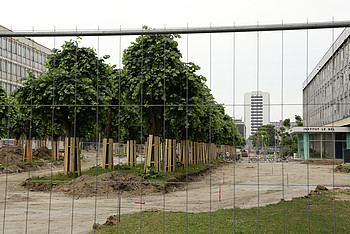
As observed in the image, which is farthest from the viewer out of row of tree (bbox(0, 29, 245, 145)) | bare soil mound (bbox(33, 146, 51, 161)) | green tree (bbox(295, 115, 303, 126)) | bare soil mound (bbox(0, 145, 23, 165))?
bare soil mound (bbox(33, 146, 51, 161))

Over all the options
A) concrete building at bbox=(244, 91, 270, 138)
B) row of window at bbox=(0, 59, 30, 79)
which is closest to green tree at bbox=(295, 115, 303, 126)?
concrete building at bbox=(244, 91, 270, 138)

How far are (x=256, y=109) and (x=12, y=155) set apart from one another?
41.7 meters

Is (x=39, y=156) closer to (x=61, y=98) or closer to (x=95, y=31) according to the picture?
(x=61, y=98)

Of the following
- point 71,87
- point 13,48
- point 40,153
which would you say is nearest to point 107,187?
point 71,87

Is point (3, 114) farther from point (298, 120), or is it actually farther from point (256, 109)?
point (298, 120)

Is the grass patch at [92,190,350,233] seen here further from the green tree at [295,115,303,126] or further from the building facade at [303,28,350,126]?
the building facade at [303,28,350,126]

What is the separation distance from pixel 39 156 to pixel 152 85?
124 ft

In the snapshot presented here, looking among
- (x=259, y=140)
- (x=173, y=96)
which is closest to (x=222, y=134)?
(x=173, y=96)

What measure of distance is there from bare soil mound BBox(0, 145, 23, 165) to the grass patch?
3320cm

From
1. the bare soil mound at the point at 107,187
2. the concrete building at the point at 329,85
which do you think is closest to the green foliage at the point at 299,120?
the concrete building at the point at 329,85

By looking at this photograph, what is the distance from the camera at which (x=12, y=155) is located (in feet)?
150

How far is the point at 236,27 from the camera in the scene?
11523mm

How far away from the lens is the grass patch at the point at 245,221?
13.1 meters

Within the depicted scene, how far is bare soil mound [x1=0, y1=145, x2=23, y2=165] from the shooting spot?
44250mm
